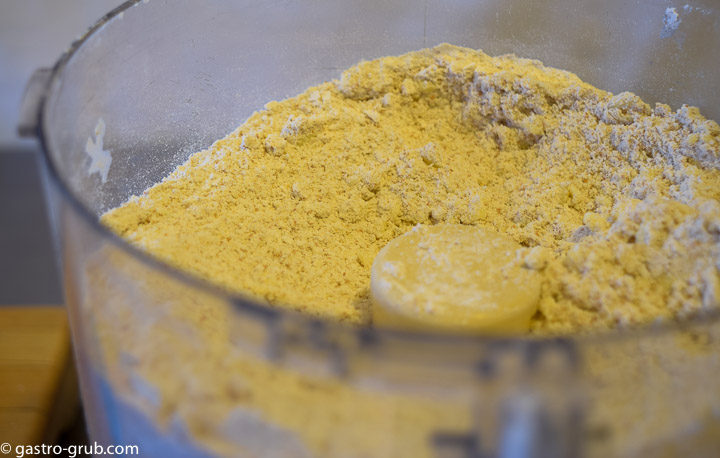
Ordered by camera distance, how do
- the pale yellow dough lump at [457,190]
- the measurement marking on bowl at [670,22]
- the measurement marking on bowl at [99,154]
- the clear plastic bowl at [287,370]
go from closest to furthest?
the clear plastic bowl at [287,370]
the pale yellow dough lump at [457,190]
the measurement marking on bowl at [99,154]
the measurement marking on bowl at [670,22]

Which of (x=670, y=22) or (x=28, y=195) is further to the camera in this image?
(x=28, y=195)

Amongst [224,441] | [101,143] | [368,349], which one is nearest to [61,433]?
[101,143]

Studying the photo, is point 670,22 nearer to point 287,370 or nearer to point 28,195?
point 287,370

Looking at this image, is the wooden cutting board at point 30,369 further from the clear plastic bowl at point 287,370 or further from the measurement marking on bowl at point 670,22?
the measurement marking on bowl at point 670,22

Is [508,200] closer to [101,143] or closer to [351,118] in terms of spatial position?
[351,118]

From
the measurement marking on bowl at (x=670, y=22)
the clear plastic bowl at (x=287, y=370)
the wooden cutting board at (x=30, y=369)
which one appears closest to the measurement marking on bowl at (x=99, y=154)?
the clear plastic bowl at (x=287, y=370)

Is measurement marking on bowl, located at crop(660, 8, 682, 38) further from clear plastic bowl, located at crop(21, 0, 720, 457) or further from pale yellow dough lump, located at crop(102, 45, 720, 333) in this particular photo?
clear plastic bowl, located at crop(21, 0, 720, 457)

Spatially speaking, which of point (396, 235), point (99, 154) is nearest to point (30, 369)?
point (99, 154)

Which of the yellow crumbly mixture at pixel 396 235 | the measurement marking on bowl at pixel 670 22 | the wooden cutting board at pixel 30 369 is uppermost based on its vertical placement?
the measurement marking on bowl at pixel 670 22
